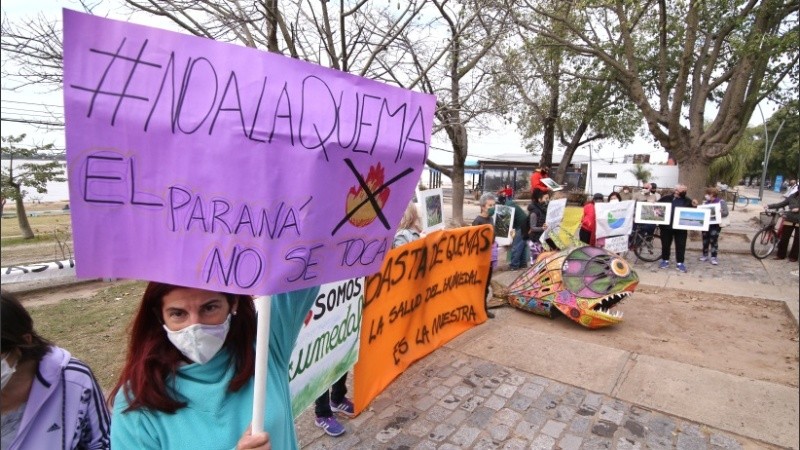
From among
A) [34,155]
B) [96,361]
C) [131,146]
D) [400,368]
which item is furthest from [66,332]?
[131,146]

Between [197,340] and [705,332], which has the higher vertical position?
[197,340]

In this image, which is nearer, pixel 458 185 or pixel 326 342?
pixel 326 342

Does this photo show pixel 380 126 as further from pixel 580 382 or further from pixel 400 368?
pixel 580 382

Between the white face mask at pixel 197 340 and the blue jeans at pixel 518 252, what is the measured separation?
319 inches

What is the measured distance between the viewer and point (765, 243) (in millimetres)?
10445

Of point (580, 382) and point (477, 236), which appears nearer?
point (580, 382)

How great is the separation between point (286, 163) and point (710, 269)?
1055cm

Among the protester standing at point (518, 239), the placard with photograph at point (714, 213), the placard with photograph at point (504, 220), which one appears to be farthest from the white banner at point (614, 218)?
the placard with photograph at point (504, 220)

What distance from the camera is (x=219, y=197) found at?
1180 mm

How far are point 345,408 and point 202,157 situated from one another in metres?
2.99

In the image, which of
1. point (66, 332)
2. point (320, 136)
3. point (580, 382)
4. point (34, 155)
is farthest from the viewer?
point (34, 155)

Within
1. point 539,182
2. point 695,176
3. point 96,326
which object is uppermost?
point 695,176

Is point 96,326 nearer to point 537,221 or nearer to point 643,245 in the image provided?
point 537,221

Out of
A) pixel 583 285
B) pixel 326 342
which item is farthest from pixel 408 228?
pixel 583 285
